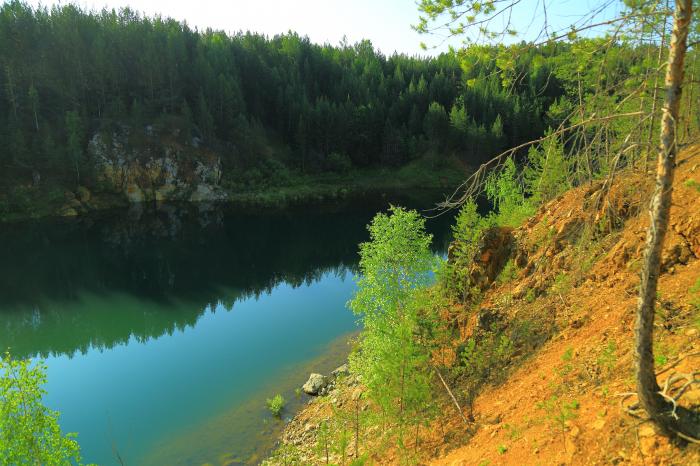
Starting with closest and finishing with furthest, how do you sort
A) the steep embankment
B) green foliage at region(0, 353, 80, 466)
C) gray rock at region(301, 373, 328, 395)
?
the steep embankment
green foliage at region(0, 353, 80, 466)
gray rock at region(301, 373, 328, 395)

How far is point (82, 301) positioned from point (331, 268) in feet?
81.8

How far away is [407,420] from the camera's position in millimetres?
15992

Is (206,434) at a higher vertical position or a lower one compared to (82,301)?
lower

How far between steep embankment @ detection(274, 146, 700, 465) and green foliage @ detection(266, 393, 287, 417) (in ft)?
6.59

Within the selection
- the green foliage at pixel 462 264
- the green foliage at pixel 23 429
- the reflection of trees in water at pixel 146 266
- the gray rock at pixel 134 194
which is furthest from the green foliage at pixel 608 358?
the gray rock at pixel 134 194

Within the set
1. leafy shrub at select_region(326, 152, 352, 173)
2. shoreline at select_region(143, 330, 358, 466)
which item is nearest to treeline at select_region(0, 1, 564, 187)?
leafy shrub at select_region(326, 152, 352, 173)

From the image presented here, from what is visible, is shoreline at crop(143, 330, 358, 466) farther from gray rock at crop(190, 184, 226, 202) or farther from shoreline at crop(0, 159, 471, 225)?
gray rock at crop(190, 184, 226, 202)

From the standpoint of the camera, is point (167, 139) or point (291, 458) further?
point (167, 139)

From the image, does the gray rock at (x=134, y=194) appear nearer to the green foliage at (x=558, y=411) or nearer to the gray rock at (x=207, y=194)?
the gray rock at (x=207, y=194)

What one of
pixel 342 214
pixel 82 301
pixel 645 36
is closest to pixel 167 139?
pixel 342 214

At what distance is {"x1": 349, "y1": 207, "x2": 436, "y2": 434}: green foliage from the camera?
15.9 metres

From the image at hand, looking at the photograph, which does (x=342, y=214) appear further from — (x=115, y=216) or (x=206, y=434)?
(x=206, y=434)

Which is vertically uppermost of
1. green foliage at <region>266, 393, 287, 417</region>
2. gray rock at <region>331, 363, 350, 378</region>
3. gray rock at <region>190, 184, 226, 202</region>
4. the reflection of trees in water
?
gray rock at <region>190, 184, 226, 202</region>

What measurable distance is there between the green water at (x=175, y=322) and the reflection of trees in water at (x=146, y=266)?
7.4 inches
